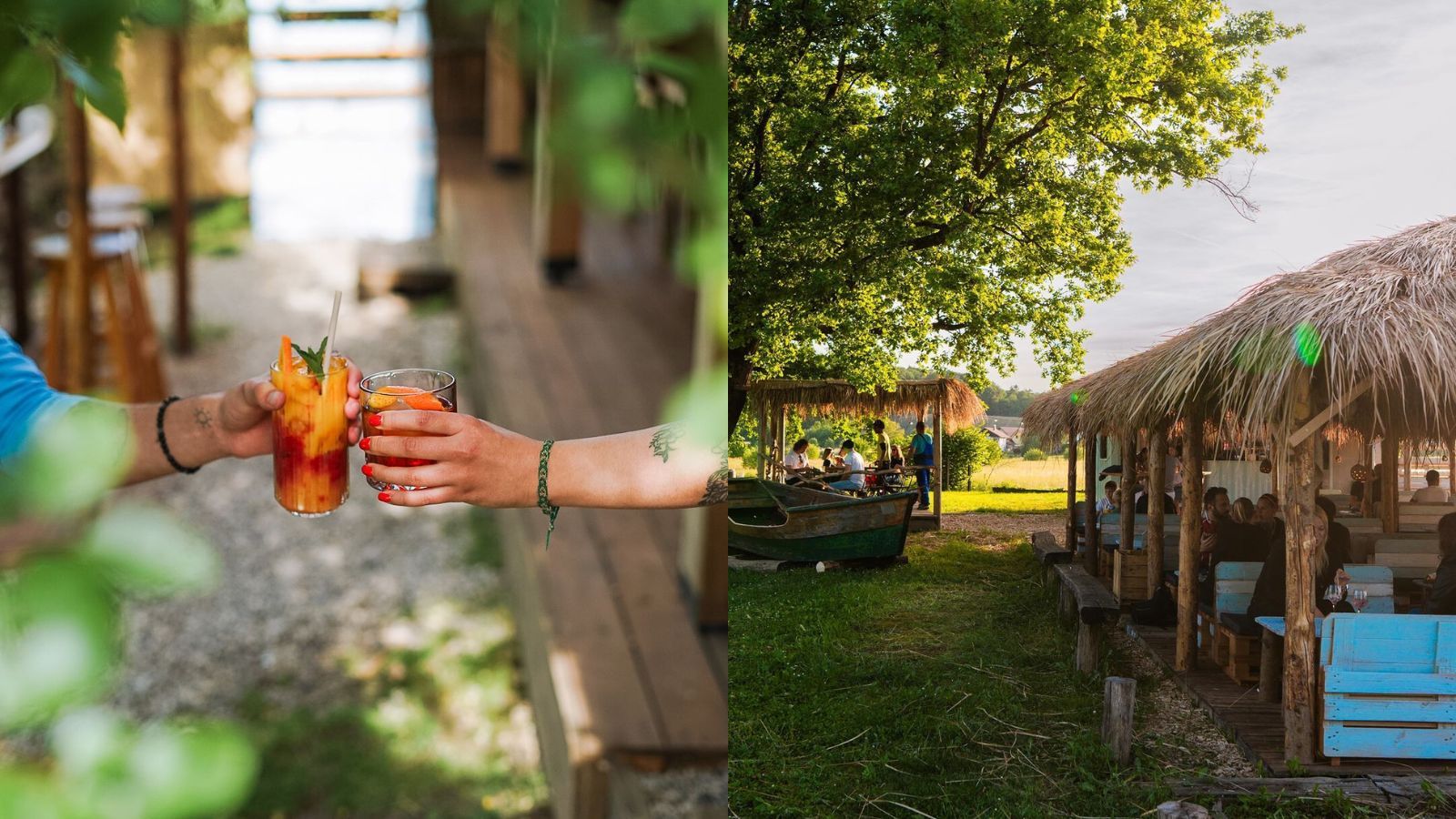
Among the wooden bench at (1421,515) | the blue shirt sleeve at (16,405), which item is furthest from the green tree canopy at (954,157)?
the blue shirt sleeve at (16,405)

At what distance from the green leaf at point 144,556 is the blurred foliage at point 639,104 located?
63 cm

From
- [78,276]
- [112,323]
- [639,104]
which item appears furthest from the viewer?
[112,323]

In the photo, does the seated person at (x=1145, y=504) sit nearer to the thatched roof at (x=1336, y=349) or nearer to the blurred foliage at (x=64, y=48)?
the thatched roof at (x=1336, y=349)

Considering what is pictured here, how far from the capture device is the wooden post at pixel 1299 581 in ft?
6.20

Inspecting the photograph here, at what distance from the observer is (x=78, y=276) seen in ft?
11.9

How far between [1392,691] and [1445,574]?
248 mm

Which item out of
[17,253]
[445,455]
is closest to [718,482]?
[445,455]

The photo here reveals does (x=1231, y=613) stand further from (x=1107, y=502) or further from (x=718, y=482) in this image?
(x=718, y=482)

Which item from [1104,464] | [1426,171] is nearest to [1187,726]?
[1104,464]

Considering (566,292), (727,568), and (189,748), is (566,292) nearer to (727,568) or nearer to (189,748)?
(727,568)

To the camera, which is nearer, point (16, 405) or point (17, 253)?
point (16, 405)

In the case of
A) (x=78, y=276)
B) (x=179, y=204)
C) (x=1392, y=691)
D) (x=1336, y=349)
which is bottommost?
(x=1392, y=691)

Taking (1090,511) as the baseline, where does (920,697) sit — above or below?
below

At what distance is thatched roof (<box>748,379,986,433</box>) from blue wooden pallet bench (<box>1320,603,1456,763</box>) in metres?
0.83
